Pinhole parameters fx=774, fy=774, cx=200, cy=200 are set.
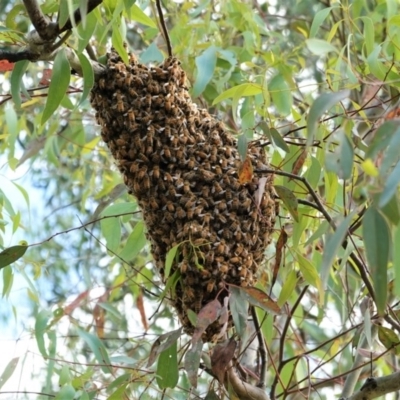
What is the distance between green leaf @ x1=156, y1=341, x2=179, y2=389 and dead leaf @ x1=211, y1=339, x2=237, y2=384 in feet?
0.36

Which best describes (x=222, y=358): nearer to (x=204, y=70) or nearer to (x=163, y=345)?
(x=163, y=345)

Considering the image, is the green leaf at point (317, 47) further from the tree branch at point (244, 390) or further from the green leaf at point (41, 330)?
the green leaf at point (41, 330)

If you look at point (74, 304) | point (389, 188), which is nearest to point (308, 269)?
point (389, 188)

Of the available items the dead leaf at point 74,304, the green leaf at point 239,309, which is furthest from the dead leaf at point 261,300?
the dead leaf at point 74,304

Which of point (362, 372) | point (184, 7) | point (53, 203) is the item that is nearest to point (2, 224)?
point (362, 372)

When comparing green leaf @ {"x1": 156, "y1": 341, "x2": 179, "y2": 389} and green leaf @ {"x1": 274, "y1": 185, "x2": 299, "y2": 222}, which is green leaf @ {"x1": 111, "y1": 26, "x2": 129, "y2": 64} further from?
green leaf @ {"x1": 156, "y1": 341, "x2": 179, "y2": 389}

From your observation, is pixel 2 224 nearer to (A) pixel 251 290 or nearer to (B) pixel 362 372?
(A) pixel 251 290

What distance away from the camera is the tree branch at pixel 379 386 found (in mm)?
1141

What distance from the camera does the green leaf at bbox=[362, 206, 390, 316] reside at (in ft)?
2.37

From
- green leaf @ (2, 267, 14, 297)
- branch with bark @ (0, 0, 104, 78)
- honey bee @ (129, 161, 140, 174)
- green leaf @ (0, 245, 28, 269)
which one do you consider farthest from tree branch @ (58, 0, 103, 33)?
green leaf @ (2, 267, 14, 297)

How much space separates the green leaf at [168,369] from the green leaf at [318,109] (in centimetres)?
53

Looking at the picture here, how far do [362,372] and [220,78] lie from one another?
27.7 inches

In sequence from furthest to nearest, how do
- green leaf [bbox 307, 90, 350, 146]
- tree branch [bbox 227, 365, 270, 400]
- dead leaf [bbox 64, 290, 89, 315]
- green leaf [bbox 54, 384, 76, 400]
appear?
dead leaf [bbox 64, 290, 89, 315] < green leaf [bbox 54, 384, 76, 400] < tree branch [bbox 227, 365, 270, 400] < green leaf [bbox 307, 90, 350, 146]

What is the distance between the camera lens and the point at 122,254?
4.76 feet
